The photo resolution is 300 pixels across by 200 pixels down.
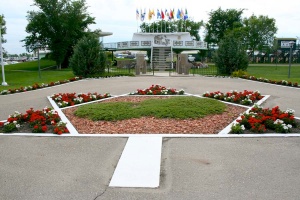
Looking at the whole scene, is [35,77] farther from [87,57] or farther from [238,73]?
[238,73]

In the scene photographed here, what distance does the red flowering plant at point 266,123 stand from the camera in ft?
21.5

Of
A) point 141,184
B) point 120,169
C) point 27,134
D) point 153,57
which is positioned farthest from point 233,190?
point 153,57

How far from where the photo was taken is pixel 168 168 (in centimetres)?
466

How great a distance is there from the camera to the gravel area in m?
6.85

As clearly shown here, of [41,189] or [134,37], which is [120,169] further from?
[134,37]

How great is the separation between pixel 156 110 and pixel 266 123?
10.1 feet

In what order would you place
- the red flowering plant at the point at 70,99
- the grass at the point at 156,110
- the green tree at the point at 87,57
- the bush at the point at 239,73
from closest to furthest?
1. the grass at the point at 156,110
2. the red flowering plant at the point at 70,99
3. the bush at the point at 239,73
4. the green tree at the point at 87,57

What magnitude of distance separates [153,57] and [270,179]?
31476 millimetres

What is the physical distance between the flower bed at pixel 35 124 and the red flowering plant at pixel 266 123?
422 cm

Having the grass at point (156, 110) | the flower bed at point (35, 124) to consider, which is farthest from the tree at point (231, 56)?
the flower bed at point (35, 124)

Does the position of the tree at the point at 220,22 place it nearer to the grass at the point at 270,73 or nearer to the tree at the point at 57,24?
the grass at the point at 270,73

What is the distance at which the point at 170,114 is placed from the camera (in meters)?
8.01

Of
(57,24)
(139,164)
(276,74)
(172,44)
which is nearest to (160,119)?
(139,164)

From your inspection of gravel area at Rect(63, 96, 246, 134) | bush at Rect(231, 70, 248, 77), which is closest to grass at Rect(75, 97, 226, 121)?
gravel area at Rect(63, 96, 246, 134)
